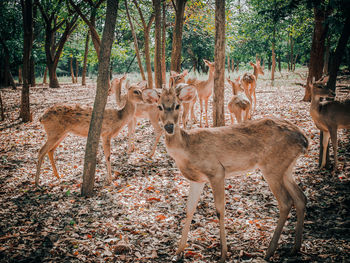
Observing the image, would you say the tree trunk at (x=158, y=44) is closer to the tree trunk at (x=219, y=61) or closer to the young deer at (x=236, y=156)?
the tree trunk at (x=219, y=61)

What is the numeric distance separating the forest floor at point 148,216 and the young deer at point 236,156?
0.37 m

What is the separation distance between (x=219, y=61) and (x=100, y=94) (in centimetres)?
327

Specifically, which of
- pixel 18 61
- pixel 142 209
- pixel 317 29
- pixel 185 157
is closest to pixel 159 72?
pixel 317 29

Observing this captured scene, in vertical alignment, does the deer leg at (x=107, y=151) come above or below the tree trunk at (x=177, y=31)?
below

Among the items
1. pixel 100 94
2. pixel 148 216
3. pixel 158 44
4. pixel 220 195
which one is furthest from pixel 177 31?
pixel 220 195

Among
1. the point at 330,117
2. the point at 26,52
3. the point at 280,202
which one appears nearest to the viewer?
the point at 280,202

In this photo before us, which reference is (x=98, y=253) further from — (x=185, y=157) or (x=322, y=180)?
(x=322, y=180)

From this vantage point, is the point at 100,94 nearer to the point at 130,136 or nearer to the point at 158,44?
the point at 130,136

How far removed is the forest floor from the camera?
11.5ft

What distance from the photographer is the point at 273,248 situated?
338 cm

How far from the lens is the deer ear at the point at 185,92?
3.71 metres

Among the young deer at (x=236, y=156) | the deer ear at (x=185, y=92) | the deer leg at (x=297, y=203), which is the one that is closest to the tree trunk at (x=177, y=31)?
the deer ear at (x=185, y=92)

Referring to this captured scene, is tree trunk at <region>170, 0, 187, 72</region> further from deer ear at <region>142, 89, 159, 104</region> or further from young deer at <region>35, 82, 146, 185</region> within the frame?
deer ear at <region>142, 89, 159, 104</region>

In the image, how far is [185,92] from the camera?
3.75 m
